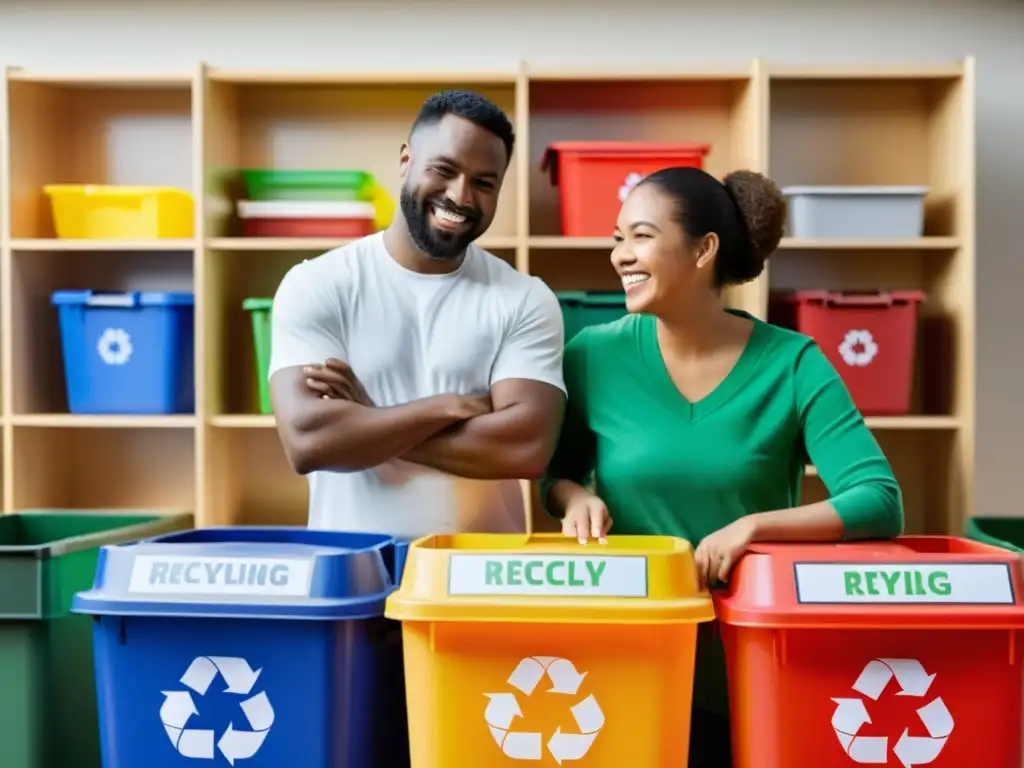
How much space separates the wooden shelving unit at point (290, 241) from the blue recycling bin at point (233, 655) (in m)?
1.82

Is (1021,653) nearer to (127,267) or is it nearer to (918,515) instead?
(918,515)

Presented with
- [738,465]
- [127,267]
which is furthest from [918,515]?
[127,267]

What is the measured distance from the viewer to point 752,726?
1.30 metres

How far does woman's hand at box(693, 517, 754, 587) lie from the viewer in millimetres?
1379

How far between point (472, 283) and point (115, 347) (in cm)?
166

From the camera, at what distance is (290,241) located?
10.1 ft

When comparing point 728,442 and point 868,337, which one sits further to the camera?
point 868,337

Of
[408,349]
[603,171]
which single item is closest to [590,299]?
[603,171]

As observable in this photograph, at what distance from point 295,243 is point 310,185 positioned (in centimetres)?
17

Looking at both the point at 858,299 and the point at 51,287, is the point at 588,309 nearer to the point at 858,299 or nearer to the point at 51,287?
the point at 858,299

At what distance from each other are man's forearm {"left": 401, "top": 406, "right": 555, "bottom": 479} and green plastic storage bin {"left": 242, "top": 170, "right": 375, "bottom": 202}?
1499 mm

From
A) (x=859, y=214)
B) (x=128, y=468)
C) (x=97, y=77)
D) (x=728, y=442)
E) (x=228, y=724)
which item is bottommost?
(x=228, y=724)

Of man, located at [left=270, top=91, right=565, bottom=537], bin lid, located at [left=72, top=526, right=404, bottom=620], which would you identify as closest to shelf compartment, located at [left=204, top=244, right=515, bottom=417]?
man, located at [left=270, top=91, right=565, bottom=537]

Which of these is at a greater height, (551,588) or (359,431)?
(359,431)
